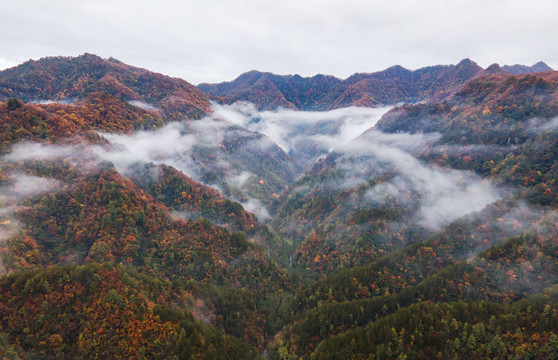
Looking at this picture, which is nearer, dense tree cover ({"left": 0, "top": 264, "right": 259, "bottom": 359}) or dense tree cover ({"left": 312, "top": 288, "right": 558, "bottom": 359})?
dense tree cover ({"left": 0, "top": 264, "right": 259, "bottom": 359})

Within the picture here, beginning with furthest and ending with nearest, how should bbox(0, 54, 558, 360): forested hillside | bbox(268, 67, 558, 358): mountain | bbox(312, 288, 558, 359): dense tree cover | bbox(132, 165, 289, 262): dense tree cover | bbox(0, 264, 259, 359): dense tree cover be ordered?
1. bbox(132, 165, 289, 262): dense tree cover
2. bbox(268, 67, 558, 358): mountain
3. bbox(312, 288, 558, 359): dense tree cover
4. bbox(0, 54, 558, 360): forested hillside
5. bbox(0, 264, 259, 359): dense tree cover

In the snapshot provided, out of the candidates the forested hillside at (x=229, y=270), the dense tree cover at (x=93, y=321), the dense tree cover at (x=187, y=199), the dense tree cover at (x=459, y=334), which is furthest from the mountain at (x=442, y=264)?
the dense tree cover at (x=187, y=199)

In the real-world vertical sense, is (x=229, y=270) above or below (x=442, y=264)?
below

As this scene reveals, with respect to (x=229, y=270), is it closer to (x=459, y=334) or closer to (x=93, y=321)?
(x=93, y=321)

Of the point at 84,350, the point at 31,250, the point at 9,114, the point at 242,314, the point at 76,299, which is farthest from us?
the point at 9,114

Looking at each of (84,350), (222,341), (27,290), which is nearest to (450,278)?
(222,341)

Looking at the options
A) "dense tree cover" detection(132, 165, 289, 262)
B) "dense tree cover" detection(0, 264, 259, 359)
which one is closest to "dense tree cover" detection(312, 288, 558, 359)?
"dense tree cover" detection(0, 264, 259, 359)

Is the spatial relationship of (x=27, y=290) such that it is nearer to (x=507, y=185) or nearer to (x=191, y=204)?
(x=191, y=204)

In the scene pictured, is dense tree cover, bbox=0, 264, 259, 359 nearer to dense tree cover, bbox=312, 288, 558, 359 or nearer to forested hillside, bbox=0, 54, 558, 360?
forested hillside, bbox=0, 54, 558, 360

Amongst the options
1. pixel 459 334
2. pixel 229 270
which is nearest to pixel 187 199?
pixel 229 270

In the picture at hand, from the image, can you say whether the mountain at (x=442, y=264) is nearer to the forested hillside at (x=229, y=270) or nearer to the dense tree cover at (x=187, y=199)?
the forested hillside at (x=229, y=270)

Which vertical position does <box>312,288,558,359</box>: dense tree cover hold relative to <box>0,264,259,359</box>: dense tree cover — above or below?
below
